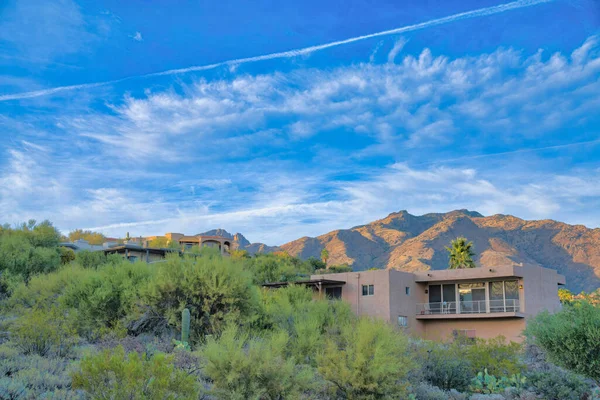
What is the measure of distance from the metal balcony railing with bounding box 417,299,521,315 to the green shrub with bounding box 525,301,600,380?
21.2 metres

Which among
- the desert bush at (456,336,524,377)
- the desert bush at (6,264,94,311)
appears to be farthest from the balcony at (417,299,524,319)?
the desert bush at (6,264,94,311)

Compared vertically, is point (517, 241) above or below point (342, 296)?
above

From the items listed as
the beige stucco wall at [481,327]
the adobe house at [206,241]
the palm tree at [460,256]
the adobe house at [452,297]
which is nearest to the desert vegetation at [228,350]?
the beige stucco wall at [481,327]

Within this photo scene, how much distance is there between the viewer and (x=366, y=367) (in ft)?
52.7

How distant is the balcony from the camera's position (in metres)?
42.2

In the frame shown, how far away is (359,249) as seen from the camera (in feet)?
506

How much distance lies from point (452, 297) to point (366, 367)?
3148cm

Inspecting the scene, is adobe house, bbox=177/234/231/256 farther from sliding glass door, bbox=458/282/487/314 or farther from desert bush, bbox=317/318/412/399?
desert bush, bbox=317/318/412/399

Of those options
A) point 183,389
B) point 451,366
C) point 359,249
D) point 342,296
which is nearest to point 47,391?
point 183,389

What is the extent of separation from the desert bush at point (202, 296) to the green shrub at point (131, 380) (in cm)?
1120

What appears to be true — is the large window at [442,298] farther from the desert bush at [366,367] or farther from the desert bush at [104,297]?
the desert bush at [366,367]

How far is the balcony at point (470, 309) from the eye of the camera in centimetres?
4216

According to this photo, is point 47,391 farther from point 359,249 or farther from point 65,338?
point 359,249

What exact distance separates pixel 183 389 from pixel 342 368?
6441 millimetres
